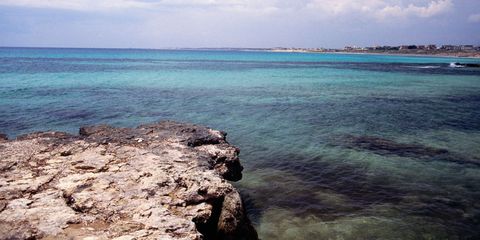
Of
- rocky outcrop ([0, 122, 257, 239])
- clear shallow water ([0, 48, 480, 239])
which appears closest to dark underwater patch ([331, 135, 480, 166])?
clear shallow water ([0, 48, 480, 239])

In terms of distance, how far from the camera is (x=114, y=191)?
720cm

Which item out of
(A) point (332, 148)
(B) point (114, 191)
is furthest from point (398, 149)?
(B) point (114, 191)

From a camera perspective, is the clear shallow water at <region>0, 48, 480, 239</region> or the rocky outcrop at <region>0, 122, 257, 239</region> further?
the clear shallow water at <region>0, 48, 480, 239</region>

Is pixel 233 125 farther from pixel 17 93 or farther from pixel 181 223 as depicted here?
pixel 17 93

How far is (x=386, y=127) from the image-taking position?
19891 millimetres

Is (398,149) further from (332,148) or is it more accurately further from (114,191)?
(114,191)

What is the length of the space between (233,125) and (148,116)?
568cm

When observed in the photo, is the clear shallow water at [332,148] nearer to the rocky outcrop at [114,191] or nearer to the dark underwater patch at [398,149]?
the dark underwater patch at [398,149]

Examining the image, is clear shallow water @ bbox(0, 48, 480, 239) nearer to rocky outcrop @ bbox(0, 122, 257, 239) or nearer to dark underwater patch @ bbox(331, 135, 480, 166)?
dark underwater patch @ bbox(331, 135, 480, 166)

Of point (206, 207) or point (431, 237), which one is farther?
point (431, 237)

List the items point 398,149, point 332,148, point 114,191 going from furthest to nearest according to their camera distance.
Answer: point 332,148 → point 398,149 → point 114,191

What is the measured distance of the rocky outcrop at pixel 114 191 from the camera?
6.07 metres

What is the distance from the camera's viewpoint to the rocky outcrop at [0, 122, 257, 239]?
19.9ft

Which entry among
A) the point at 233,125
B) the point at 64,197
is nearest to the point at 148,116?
the point at 233,125
